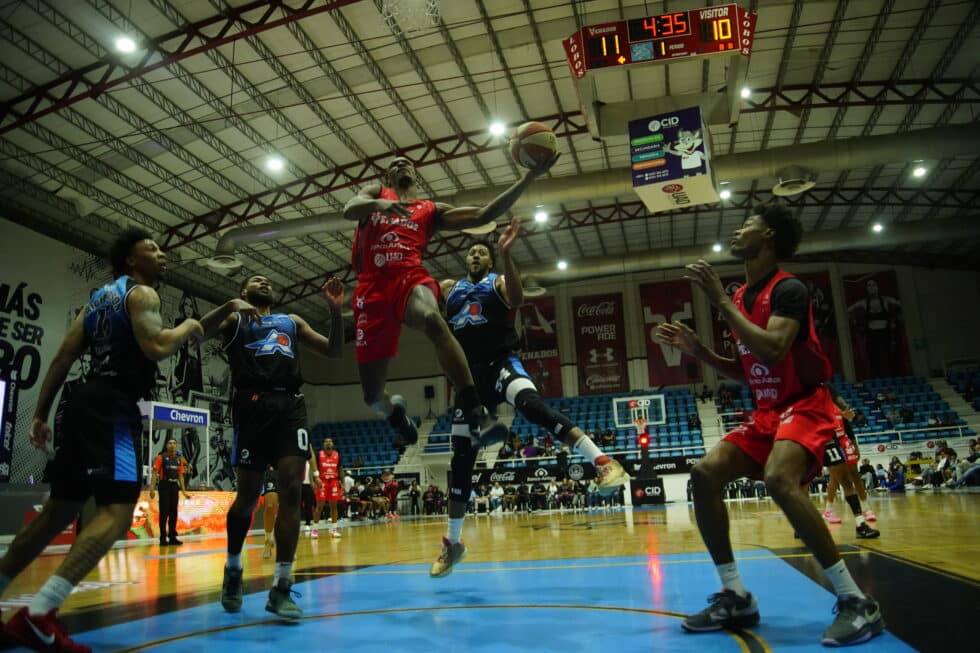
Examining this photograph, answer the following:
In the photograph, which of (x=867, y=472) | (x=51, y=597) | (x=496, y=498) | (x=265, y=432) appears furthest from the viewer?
(x=496, y=498)

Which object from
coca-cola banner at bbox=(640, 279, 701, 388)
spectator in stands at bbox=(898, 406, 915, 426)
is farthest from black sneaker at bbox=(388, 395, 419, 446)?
coca-cola banner at bbox=(640, 279, 701, 388)

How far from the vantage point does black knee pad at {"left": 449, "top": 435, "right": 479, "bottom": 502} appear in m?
5.03

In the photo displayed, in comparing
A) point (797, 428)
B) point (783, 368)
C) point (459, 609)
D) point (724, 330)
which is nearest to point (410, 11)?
point (783, 368)

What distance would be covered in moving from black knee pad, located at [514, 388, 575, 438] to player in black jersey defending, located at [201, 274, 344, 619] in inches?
52.4

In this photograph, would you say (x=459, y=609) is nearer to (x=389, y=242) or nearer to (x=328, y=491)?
(x=389, y=242)

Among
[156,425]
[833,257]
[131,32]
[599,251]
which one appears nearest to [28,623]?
[131,32]

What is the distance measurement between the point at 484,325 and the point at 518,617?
2.24 m

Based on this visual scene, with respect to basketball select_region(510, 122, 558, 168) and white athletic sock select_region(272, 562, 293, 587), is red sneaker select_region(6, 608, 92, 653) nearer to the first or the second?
white athletic sock select_region(272, 562, 293, 587)

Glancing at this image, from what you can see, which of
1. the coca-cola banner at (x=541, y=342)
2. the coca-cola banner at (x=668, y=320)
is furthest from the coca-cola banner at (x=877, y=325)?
the coca-cola banner at (x=541, y=342)

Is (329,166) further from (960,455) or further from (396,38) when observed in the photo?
(960,455)

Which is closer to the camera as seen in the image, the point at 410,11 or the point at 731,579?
the point at 731,579

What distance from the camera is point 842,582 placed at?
270 centimetres

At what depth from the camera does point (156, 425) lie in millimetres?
16984

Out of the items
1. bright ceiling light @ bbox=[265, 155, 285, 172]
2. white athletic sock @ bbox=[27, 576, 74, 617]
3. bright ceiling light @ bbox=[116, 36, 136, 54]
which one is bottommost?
white athletic sock @ bbox=[27, 576, 74, 617]
